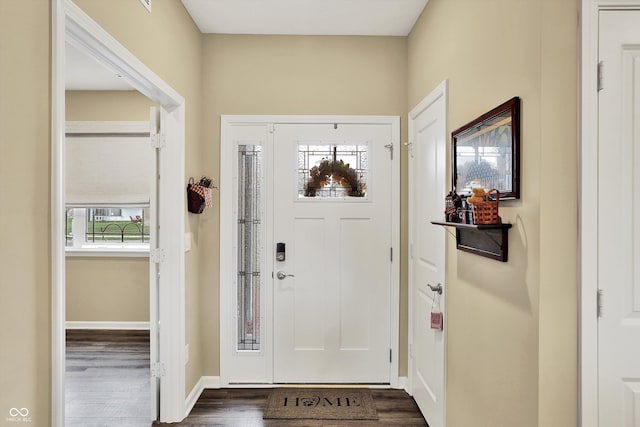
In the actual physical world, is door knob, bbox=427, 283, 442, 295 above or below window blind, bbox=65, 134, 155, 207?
below

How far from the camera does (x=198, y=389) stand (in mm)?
3006

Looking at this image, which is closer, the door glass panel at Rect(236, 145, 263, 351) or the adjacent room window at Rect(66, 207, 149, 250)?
Answer: the door glass panel at Rect(236, 145, 263, 351)

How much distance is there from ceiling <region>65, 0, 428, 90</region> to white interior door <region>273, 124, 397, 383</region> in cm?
71

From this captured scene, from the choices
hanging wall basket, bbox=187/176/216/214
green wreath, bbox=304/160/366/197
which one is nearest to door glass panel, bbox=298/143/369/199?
green wreath, bbox=304/160/366/197

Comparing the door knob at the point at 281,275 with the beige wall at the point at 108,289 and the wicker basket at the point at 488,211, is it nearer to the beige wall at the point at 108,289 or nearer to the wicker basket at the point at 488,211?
the wicker basket at the point at 488,211

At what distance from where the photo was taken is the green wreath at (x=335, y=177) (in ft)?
10.4

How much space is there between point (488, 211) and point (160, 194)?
1967 mm

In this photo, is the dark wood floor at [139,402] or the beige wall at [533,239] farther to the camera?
the dark wood floor at [139,402]

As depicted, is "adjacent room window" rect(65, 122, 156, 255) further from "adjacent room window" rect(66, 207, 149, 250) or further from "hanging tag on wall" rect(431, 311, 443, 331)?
"hanging tag on wall" rect(431, 311, 443, 331)

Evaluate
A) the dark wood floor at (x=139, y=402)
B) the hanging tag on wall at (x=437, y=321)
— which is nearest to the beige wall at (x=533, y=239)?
the hanging tag on wall at (x=437, y=321)

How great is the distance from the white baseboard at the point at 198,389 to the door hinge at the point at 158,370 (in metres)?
0.28

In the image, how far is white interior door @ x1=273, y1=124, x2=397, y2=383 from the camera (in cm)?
314
